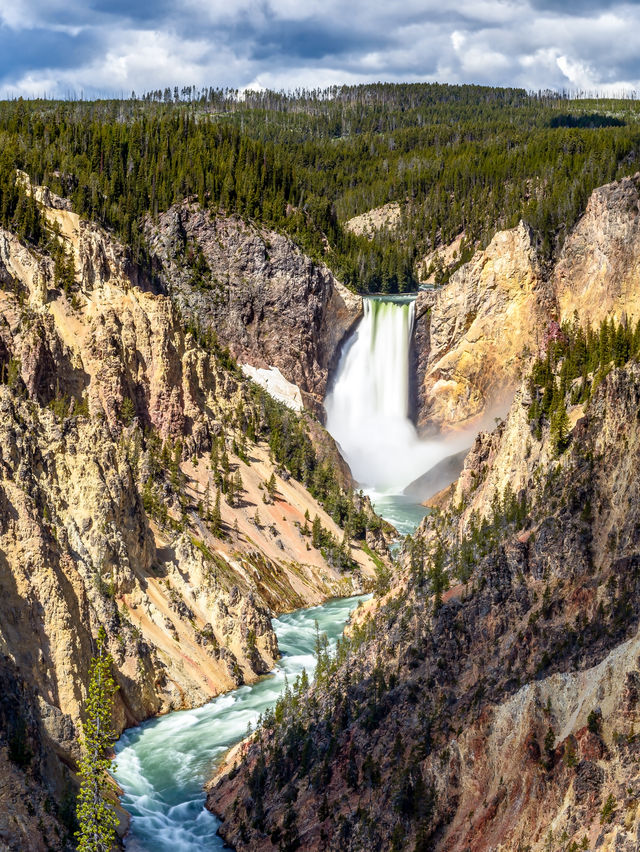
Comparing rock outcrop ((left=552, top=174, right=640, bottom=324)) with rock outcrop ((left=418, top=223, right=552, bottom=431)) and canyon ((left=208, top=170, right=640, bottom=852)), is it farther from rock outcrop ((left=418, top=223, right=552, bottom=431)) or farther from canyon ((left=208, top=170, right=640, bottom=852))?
canyon ((left=208, top=170, right=640, bottom=852))

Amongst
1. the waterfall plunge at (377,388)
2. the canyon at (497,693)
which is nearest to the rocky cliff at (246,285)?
the waterfall plunge at (377,388)

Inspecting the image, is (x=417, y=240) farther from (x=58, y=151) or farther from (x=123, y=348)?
(x=123, y=348)

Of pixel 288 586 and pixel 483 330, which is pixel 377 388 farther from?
pixel 288 586

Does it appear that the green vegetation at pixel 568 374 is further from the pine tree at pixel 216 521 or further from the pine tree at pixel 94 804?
the pine tree at pixel 216 521

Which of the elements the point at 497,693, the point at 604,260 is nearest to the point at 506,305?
the point at 604,260

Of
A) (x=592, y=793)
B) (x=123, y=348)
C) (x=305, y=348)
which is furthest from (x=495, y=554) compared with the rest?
(x=305, y=348)

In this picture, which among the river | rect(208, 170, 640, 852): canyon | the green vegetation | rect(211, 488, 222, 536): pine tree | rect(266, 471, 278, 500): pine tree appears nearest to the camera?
rect(208, 170, 640, 852): canyon

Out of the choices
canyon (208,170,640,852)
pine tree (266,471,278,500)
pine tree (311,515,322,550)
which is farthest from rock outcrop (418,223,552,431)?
canyon (208,170,640,852)
